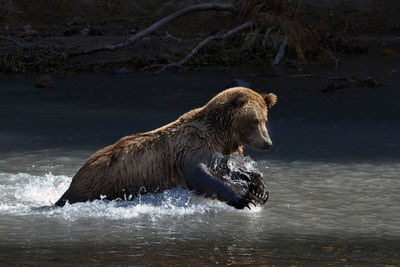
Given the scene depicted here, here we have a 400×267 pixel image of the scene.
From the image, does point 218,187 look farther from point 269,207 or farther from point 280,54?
point 280,54

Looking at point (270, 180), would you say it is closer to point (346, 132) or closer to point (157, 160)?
point (157, 160)

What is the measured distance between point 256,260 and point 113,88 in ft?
31.4

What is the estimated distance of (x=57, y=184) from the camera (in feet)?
27.5

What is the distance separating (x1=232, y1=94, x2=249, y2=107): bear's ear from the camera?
7367 millimetres

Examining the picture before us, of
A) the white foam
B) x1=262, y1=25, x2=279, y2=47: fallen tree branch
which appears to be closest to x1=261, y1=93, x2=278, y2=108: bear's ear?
the white foam

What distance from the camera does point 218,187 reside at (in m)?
7.07

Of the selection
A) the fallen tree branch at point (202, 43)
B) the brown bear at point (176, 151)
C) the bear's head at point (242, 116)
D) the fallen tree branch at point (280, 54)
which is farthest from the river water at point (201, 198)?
the fallen tree branch at point (280, 54)

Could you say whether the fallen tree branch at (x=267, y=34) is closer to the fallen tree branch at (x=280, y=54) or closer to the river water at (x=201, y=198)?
the fallen tree branch at (x=280, y=54)

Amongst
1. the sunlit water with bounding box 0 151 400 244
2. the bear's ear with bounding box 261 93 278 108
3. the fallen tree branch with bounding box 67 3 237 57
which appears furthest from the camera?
the fallen tree branch with bounding box 67 3 237 57

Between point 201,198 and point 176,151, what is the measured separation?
Answer: 459 millimetres

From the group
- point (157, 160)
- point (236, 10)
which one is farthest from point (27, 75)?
point (157, 160)

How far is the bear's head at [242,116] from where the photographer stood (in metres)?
7.37

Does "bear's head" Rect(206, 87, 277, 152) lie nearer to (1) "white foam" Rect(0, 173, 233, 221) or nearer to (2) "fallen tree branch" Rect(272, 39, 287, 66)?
(1) "white foam" Rect(0, 173, 233, 221)

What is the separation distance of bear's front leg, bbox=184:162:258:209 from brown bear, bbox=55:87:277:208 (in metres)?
0.01
